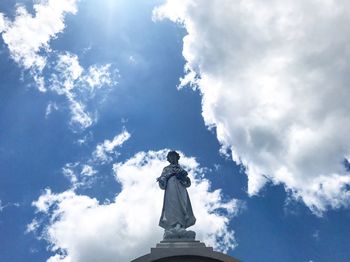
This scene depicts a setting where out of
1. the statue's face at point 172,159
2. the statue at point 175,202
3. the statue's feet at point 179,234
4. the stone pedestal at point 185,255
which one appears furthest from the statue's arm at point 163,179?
the stone pedestal at point 185,255

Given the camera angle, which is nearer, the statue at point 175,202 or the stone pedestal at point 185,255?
the stone pedestal at point 185,255

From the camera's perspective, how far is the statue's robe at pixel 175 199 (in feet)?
37.1

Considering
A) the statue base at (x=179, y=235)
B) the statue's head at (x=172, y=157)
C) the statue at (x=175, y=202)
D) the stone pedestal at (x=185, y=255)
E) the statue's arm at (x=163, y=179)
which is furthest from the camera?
the statue's head at (x=172, y=157)

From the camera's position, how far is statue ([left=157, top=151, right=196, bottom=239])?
10527 mm

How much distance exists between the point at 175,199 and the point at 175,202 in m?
0.11

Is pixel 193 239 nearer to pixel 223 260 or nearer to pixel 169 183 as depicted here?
pixel 223 260

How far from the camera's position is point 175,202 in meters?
11.7

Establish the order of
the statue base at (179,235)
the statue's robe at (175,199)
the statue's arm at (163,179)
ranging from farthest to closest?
the statue's arm at (163,179) < the statue's robe at (175,199) < the statue base at (179,235)

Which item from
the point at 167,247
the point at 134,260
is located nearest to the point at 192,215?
the point at 167,247

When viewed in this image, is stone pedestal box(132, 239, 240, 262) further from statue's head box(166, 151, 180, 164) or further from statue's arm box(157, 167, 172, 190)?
statue's head box(166, 151, 180, 164)

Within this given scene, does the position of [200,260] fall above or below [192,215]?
below

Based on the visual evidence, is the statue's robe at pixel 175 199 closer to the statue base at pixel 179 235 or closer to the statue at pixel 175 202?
the statue at pixel 175 202

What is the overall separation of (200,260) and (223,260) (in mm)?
611

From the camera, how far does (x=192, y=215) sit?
11.6 meters
